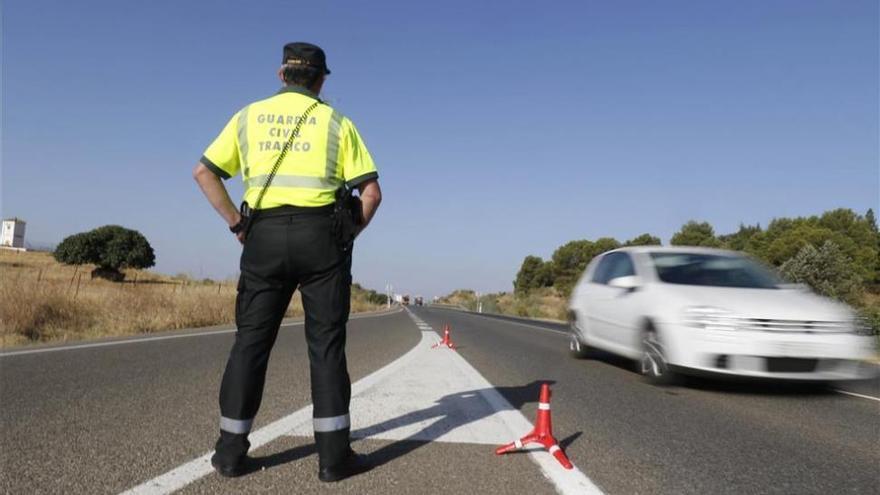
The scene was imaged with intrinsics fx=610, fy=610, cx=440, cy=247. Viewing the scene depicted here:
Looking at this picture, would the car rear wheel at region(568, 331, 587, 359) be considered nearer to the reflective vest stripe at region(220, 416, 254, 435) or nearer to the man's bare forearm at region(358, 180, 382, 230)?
the man's bare forearm at region(358, 180, 382, 230)

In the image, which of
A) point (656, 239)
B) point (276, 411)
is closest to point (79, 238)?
point (656, 239)

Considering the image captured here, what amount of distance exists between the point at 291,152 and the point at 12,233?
382 feet

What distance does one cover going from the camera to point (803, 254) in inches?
1427

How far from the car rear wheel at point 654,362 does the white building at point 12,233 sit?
111761 millimetres

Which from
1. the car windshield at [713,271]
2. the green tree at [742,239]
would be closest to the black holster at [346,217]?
the car windshield at [713,271]

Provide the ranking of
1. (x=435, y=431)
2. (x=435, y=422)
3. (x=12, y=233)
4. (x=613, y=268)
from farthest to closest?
(x=12, y=233) < (x=613, y=268) < (x=435, y=422) < (x=435, y=431)

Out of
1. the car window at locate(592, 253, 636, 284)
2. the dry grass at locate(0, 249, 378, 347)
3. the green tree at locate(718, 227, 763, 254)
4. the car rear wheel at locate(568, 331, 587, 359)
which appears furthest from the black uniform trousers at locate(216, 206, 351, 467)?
the green tree at locate(718, 227, 763, 254)

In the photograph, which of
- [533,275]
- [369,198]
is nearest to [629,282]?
[369,198]

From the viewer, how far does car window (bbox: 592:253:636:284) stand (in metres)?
8.24

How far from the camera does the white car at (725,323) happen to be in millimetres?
5891

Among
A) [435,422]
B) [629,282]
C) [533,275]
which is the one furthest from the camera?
[533,275]

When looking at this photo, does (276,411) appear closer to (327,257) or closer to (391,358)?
(327,257)

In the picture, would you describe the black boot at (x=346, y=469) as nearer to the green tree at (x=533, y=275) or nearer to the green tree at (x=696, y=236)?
the green tree at (x=696, y=236)

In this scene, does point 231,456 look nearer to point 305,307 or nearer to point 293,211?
point 305,307
